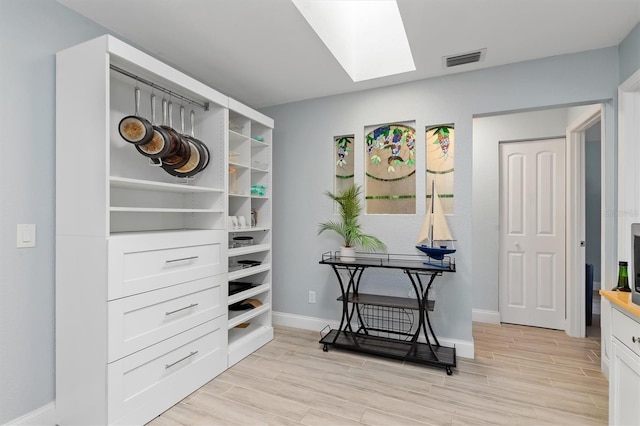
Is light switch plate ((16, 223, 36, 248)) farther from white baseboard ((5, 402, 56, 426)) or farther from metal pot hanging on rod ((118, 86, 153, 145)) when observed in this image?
white baseboard ((5, 402, 56, 426))

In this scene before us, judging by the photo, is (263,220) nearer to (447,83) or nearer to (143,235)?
(143,235)

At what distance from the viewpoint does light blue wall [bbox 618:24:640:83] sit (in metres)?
2.11

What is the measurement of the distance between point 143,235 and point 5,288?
695mm

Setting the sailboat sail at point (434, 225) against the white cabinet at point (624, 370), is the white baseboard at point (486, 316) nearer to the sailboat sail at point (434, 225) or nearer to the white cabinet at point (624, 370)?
the sailboat sail at point (434, 225)

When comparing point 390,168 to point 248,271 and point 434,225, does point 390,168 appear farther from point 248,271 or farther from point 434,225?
point 248,271

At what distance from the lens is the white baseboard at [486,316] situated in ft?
11.8

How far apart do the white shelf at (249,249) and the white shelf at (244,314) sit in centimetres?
52

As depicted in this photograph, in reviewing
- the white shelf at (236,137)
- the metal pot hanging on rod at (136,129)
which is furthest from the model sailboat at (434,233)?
the metal pot hanging on rod at (136,129)

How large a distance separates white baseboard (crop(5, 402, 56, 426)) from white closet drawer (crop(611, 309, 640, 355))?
3.02m

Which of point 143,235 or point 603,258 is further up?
point 143,235

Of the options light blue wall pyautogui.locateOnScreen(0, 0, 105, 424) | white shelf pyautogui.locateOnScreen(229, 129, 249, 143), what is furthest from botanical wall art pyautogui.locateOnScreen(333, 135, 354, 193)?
light blue wall pyautogui.locateOnScreen(0, 0, 105, 424)

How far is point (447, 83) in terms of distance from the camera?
287 cm

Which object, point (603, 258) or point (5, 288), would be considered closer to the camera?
point (5, 288)

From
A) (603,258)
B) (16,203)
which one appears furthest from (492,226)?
(16,203)
